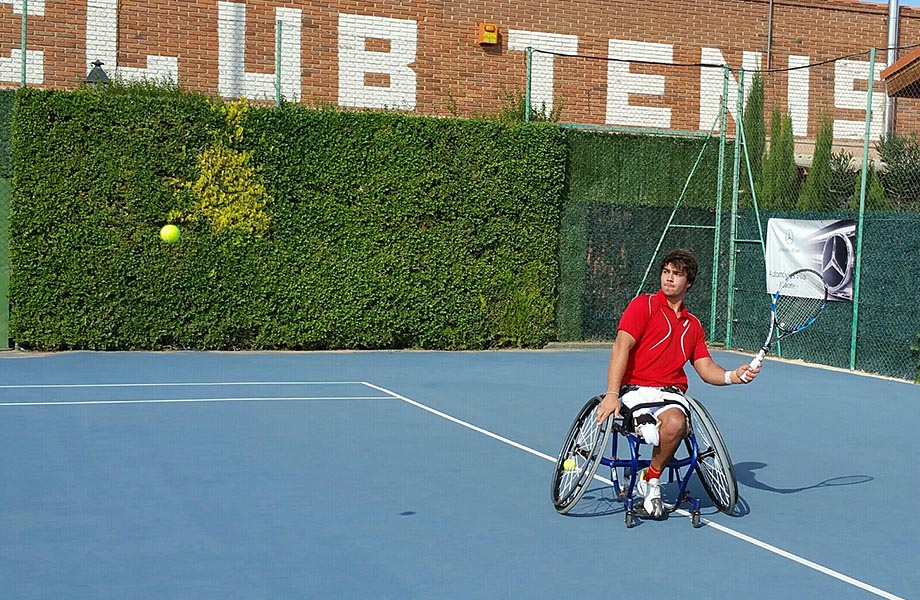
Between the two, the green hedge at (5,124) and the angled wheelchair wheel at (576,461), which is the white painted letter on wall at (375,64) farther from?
the angled wheelchair wheel at (576,461)

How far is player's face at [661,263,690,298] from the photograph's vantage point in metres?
6.32

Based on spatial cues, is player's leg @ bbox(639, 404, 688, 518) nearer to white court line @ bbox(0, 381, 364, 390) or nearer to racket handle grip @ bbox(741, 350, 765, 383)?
racket handle grip @ bbox(741, 350, 765, 383)

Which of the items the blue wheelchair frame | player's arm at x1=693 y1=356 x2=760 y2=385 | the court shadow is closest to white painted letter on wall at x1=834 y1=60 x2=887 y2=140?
the court shadow

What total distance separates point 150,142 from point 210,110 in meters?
0.84

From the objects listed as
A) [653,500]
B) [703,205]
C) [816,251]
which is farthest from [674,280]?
[703,205]

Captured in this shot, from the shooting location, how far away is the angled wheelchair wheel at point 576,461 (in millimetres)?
6090

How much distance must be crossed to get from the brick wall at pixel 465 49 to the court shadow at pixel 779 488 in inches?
453

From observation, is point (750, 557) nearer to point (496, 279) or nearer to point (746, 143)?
point (496, 279)

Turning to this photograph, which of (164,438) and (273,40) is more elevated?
(273,40)

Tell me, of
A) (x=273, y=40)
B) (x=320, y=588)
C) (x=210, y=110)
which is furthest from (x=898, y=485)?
(x=273, y=40)

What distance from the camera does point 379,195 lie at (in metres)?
15.3

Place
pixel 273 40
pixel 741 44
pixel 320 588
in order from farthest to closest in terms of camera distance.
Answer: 1. pixel 741 44
2. pixel 273 40
3. pixel 320 588

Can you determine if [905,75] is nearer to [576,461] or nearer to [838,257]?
[838,257]

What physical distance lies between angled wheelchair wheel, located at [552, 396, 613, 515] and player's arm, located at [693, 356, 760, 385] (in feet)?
2.00
